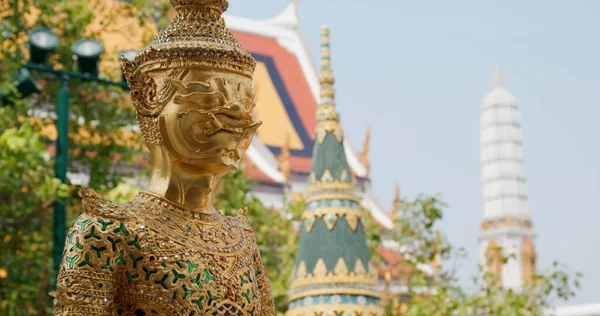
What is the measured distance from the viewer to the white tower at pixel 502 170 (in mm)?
40156

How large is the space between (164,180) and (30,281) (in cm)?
812

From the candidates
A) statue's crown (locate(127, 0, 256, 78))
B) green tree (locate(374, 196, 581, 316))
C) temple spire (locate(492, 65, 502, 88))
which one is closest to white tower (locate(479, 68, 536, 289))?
temple spire (locate(492, 65, 502, 88))

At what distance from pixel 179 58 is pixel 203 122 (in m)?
0.27

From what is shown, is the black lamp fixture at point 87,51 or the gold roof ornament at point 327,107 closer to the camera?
the black lamp fixture at point 87,51

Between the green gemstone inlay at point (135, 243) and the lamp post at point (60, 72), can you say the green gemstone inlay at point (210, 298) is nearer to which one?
the green gemstone inlay at point (135, 243)

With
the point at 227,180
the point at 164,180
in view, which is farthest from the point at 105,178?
the point at 164,180

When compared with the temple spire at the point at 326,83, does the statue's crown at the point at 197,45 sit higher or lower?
lower

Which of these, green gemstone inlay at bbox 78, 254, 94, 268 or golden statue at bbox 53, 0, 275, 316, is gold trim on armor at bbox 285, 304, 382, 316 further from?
green gemstone inlay at bbox 78, 254, 94, 268

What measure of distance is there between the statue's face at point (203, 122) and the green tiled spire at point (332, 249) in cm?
537

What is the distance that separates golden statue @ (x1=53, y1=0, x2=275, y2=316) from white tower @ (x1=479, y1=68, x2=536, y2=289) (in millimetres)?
35556

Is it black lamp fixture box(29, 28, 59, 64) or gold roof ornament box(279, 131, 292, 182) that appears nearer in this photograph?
black lamp fixture box(29, 28, 59, 64)

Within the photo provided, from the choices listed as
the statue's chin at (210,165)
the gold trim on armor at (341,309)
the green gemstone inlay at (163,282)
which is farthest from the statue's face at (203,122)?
the gold trim on armor at (341,309)

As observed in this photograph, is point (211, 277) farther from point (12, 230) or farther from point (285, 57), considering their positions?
point (285, 57)

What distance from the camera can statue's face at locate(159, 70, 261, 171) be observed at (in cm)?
435
